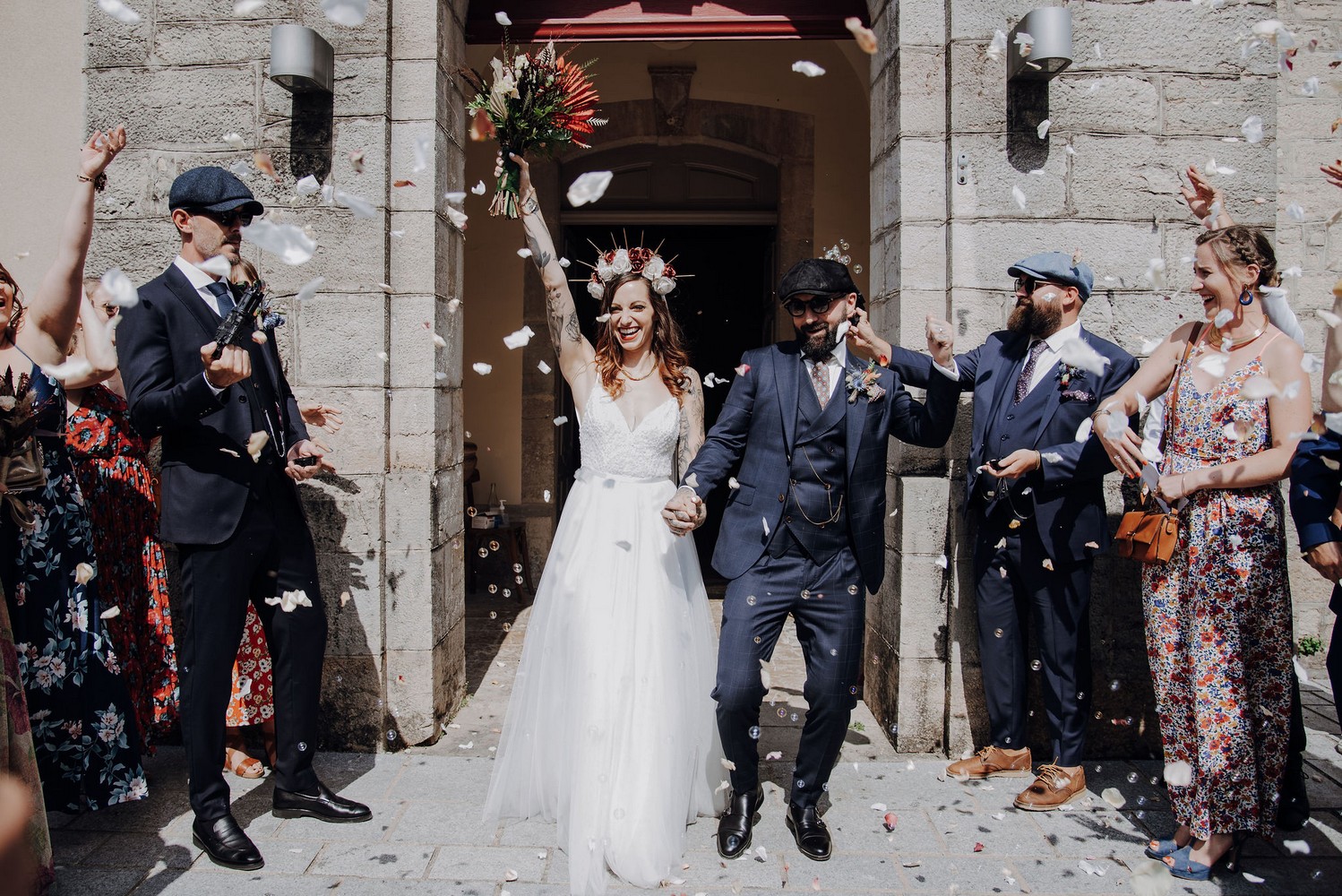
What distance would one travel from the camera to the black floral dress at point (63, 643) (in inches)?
126

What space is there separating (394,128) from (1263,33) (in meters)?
3.93

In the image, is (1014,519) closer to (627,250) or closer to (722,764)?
(722,764)

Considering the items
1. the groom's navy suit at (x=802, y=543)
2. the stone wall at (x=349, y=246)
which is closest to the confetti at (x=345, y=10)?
the stone wall at (x=349, y=246)

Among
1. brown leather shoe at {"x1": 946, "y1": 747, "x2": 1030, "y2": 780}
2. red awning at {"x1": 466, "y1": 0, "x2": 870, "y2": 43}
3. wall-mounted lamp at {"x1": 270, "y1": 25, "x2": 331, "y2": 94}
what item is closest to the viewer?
brown leather shoe at {"x1": 946, "y1": 747, "x2": 1030, "y2": 780}

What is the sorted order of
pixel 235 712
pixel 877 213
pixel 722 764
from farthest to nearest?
1. pixel 877 213
2. pixel 235 712
3. pixel 722 764

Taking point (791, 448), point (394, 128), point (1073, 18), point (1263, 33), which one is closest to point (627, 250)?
point (791, 448)

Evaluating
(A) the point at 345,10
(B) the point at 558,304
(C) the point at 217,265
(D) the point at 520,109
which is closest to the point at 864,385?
(B) the point at 558,304

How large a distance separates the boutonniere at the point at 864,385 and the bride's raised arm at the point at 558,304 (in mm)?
1073

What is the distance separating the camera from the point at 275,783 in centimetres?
352

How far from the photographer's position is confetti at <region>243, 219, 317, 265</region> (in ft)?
11.5

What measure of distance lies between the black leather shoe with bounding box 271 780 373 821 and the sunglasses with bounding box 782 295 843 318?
8.28 feet

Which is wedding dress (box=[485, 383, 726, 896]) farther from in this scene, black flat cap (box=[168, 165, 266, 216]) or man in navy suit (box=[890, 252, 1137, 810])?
black flat cap (box=[168, 165, 266, 216])

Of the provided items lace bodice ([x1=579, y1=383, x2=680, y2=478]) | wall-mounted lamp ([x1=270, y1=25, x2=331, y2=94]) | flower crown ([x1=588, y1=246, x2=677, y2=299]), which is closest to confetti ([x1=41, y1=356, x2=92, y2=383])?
wall-mounted lamp ([x1=270, y1=25, x2=331, y2=94])

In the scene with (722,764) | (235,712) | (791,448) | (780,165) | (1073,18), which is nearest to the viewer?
(791,448)
